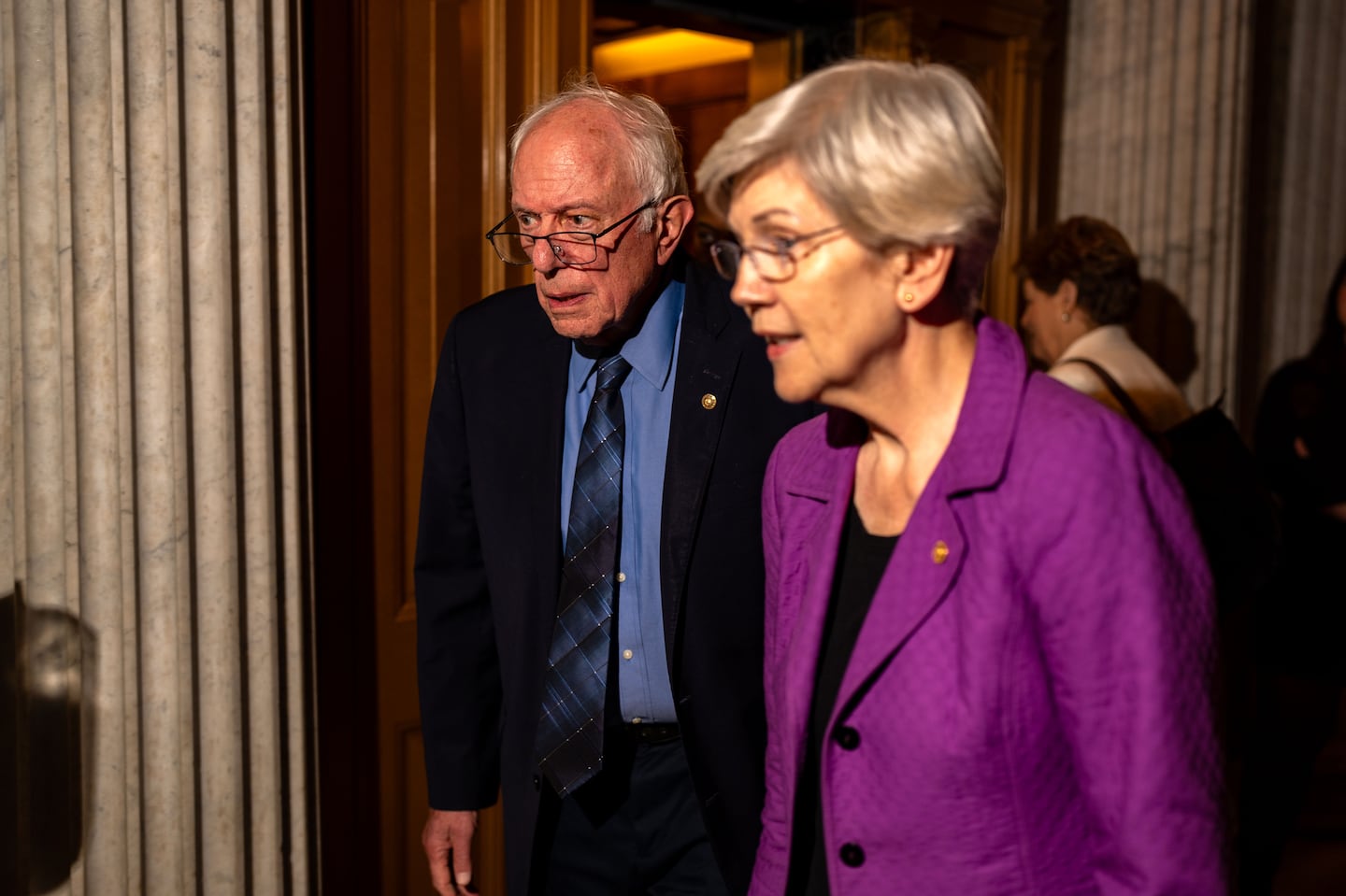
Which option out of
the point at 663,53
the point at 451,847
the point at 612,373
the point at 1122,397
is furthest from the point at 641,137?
the point at 663,53

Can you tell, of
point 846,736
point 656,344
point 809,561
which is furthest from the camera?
point 656,344

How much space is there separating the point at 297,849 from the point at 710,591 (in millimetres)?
1086

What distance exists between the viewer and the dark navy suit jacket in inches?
70.2

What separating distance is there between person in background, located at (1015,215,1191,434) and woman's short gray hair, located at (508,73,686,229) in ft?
4.67

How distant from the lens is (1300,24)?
197 inches

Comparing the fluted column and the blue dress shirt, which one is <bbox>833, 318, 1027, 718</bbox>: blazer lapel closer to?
the blue dress shirt

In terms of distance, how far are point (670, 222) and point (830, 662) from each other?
0.83m

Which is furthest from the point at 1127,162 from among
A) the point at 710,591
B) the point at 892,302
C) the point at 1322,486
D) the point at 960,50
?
the point at 892,302

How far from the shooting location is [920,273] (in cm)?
122

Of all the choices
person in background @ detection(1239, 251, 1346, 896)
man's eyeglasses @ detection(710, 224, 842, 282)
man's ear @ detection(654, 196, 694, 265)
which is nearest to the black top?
man's eyeglasses @ detection(710, 224, 842, 282)

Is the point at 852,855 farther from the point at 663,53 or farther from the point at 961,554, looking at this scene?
the point at 663,53

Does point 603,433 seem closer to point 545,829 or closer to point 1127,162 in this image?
point 545,829

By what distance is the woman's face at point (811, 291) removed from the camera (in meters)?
1.21

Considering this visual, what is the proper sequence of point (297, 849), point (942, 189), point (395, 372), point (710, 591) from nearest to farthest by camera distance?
point (942, 189) < point (710, 591) < point (297, 849) < point (395, 372)
